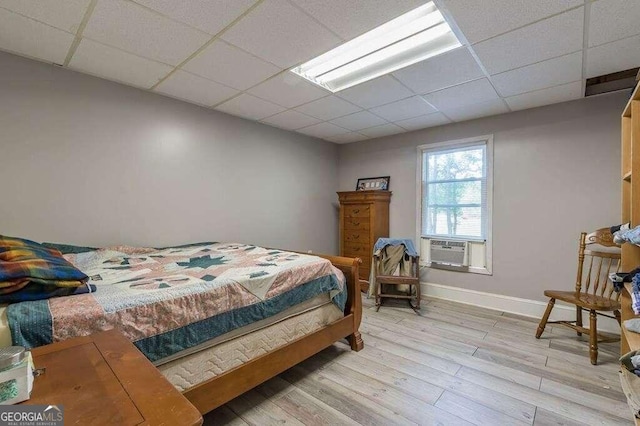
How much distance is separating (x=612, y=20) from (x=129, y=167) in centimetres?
382

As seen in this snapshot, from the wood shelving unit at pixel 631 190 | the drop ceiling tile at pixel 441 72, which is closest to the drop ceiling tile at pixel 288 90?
the drop ceiling tile at pixel 441 72

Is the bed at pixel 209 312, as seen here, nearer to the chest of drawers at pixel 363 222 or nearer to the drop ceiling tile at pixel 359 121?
the chest of drawers at pixel 363 222

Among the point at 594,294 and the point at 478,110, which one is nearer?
the point at 594,294

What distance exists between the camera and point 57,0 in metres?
1.62

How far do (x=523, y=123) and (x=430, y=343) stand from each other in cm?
266

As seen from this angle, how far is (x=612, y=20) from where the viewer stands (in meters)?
1.72

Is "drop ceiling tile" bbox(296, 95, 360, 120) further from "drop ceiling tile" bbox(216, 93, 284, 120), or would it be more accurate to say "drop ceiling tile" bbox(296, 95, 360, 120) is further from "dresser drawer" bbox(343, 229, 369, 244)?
"dresser drawer" bbox(343, 229, 369, 244)

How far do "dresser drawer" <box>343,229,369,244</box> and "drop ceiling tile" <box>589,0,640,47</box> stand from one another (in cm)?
296

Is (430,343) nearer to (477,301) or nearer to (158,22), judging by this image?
(477,301)

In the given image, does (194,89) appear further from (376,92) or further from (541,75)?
(541,75)

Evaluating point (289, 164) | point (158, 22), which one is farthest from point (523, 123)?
point (158, 22)

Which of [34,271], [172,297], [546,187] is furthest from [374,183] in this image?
[34,271]

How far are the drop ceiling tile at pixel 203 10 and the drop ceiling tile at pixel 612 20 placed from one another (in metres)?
1.99

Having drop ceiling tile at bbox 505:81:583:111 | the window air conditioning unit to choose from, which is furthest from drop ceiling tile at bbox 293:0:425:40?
the window air conditioning unit
